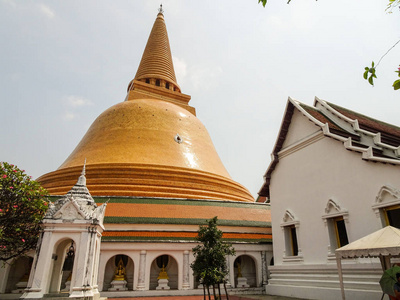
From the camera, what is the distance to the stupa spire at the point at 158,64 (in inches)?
Result: 1142

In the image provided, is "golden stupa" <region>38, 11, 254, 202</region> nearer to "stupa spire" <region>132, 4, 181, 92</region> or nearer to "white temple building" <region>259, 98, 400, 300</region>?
"stupa spire" <region>132, 4, 181, 92</region>

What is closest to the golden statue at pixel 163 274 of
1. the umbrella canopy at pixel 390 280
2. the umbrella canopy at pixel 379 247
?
the umbrella canopy at pixel 379 247

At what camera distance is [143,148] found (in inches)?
740

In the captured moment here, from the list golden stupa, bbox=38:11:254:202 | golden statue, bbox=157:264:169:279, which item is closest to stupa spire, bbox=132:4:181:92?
golden stupa, bbox=38:11:254:202

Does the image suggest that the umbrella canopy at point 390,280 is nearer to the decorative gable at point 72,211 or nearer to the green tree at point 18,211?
the decorative gable at point 72,211

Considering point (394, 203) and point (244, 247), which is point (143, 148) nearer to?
point (244, 247)

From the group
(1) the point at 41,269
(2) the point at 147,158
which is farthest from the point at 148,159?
(1) the point at 41,269

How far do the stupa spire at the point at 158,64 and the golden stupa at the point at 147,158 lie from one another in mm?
2547

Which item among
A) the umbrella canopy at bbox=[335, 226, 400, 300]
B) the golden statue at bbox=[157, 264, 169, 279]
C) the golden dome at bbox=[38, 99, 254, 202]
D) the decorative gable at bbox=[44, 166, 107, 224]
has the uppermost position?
the golden dome at bbox=[38, 99, 254, 202]

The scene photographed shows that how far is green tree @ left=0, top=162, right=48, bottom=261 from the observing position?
930 cm

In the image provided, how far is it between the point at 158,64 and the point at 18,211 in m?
23.3

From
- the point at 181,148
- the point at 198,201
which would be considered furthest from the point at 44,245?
the point at 181,148

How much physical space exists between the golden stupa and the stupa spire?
255cm

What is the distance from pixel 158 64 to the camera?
30.1 metres
